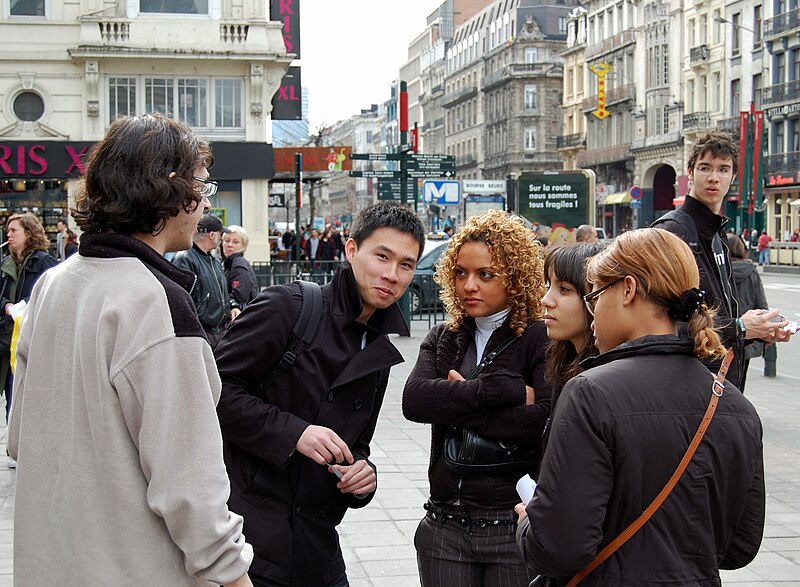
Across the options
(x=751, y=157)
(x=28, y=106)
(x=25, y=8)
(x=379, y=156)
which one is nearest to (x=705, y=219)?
(x=379, y=156)

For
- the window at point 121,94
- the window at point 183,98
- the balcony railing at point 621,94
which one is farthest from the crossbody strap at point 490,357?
the balcony railing at point 621,94

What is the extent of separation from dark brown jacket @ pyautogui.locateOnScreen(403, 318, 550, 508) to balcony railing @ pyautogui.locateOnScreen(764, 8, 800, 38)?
2273 inches

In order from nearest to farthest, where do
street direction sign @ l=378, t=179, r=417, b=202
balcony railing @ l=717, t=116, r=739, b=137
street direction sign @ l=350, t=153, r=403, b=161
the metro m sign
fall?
street direction sign @ l=350, t=153, r=403, b=161 < street direction sign @ l=378, t=179, r=417, b=202 < the metro m sign < balcony railing @ l=717, t=116, r=739, b=137

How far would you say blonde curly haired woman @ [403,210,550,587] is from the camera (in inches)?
133

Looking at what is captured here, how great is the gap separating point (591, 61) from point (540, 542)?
278 feet

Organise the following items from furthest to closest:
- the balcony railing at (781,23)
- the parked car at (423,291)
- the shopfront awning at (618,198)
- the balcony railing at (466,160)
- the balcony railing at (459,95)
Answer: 1. the balcony railing at (466,160)
2. the balcony railing at (459,95)
3. the shopfront awning at (618,198)
4. the balcony railing at (781,23)
5. the parked car at (423,291)

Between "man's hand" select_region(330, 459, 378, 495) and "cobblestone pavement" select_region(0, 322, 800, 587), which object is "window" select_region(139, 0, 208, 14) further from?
"man's hand" select_region(330, 459, 378, 495)

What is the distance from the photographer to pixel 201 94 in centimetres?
2839

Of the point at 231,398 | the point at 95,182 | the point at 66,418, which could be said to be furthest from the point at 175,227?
the point at 231,398

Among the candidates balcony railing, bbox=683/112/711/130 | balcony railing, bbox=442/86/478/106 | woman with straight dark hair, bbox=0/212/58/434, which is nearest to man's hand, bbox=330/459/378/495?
woman with straight dark hair, bbox=0/212/58/434

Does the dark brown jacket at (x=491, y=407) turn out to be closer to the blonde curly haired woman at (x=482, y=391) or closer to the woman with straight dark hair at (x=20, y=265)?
the blonde curly haired woman at (x=482, y=391)

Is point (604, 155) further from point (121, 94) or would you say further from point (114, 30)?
point (114, 30)

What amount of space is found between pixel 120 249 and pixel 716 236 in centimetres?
347

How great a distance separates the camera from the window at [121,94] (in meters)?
28.0
